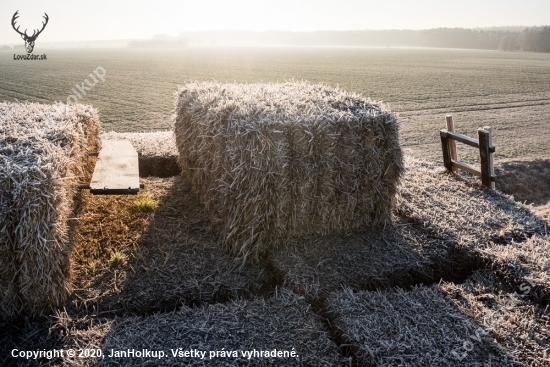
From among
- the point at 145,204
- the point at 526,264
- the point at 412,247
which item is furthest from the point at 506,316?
the point at 145,204

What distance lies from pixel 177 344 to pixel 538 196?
9165mm

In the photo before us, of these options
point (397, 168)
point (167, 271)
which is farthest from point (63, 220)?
point (397, 168)

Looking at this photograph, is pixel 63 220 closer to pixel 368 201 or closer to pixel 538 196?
pixel 368 201

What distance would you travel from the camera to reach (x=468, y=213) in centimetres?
630

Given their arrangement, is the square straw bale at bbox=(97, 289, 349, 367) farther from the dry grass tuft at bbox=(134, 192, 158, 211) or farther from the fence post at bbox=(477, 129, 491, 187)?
the fence post at bbox=(477, 129, 491, 187)

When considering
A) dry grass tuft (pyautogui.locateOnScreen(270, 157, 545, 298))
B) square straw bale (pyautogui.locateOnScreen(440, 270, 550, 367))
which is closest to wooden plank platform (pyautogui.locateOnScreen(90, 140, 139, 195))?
dry grass tuft (pyautogui.locateOnScreen(270, 157, 545, 298))

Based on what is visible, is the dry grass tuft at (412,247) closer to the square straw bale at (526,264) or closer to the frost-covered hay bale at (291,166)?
the square straw bale at (526,264)

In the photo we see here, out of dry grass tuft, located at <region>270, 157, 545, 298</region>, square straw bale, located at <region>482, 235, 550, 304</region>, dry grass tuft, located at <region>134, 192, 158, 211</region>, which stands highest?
dry grass tuft, located at <region>134, 192, 158, 211</region>

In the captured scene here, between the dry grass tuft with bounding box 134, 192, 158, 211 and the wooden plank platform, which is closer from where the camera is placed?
the wooden plank platform

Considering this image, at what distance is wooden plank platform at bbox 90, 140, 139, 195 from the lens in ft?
16.0

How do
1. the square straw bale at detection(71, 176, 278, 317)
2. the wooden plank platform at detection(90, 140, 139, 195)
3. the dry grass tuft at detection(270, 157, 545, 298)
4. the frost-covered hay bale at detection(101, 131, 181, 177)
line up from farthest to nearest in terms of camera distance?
the frost-covered hay bale at detection(101, 131, 181, 177) → the wooden plank platform at detection(90, 140, 139, 195) → the dry grass tuft at detection(270, 157, 545, 298) → the square straw bale at detection(71, 176, 278, 317)

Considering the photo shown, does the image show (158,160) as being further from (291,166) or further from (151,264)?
(291,166)

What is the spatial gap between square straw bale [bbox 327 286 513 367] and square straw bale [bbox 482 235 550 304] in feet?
3.15

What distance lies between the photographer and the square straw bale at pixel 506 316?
3635 mm
